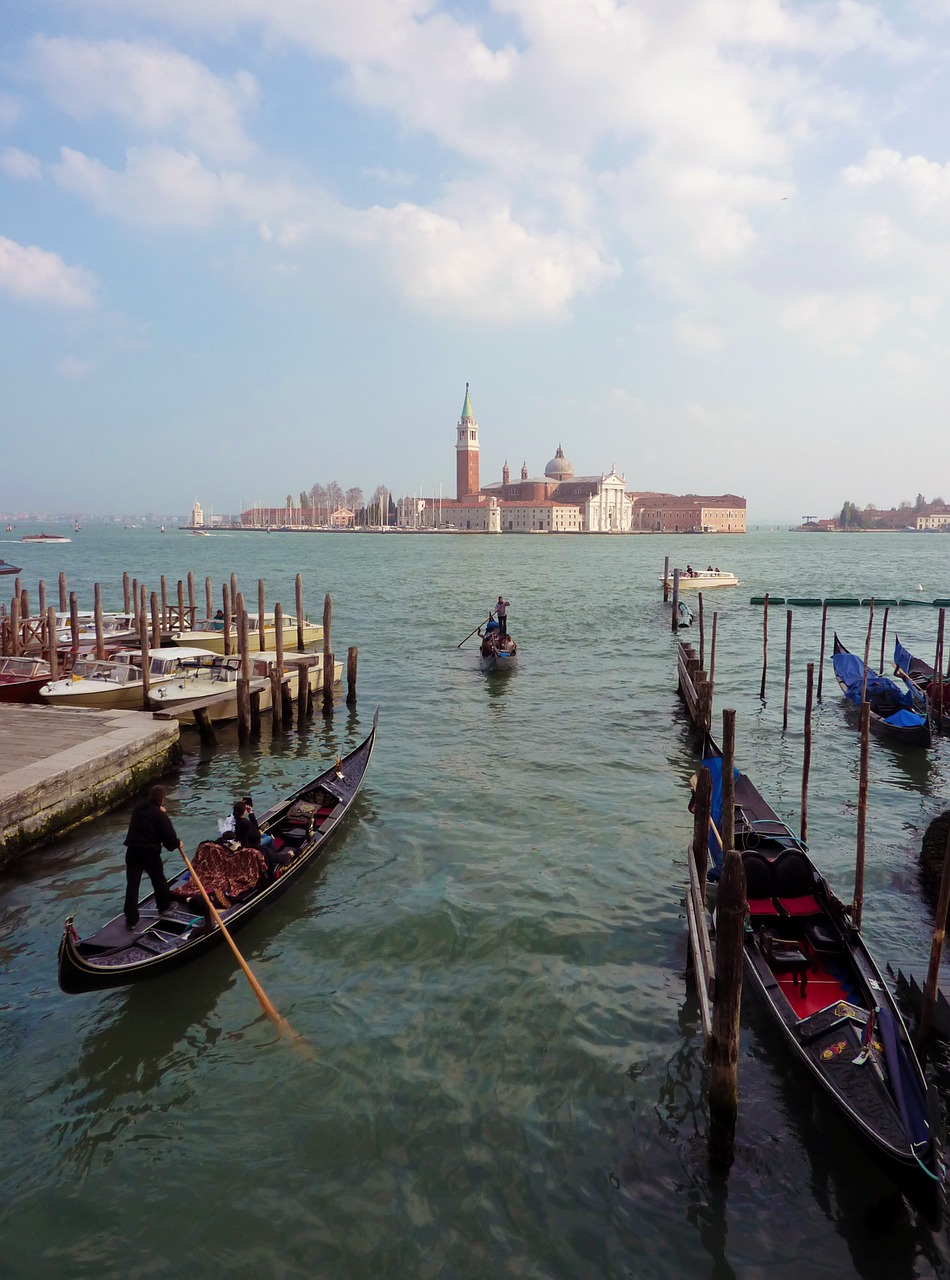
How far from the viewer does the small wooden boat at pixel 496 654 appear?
19453 millimetres

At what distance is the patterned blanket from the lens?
6863 mm

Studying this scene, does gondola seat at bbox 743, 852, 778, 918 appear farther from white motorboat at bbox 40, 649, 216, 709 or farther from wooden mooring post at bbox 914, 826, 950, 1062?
white motorboat at bbox 40, 649, 216, 709

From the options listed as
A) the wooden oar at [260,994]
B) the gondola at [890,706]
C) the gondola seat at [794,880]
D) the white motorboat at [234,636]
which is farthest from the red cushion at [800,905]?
the white motorboat at [234,636]

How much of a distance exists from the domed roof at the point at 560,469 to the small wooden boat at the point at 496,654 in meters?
133

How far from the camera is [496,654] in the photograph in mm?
19516

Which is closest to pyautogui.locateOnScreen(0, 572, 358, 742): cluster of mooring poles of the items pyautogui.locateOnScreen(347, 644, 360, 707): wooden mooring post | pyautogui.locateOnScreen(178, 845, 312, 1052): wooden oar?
pyautogui.locateOnScreen(347, 644, 360, 707): wooden mooring post

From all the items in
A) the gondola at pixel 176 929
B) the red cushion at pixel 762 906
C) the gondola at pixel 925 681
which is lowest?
the gondola at pixel 176 929

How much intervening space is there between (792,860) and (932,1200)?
2.79m

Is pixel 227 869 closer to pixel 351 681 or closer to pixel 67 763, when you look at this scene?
pixel 67 763

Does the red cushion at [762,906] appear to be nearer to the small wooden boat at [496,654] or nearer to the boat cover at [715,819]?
the boat cover at [715,819]

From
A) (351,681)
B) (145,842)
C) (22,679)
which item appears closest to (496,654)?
(351,681)

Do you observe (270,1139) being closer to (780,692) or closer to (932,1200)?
(932,1200)

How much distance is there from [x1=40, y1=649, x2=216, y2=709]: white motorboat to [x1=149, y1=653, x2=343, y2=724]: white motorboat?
272 mm

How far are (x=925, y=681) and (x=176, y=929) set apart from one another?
1396 cm
